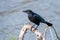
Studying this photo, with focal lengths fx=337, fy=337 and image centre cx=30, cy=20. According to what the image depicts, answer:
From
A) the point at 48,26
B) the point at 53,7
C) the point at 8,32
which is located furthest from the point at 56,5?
the point at 48,26

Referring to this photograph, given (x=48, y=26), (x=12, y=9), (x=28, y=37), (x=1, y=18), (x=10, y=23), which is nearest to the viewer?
(x=48, y=26)

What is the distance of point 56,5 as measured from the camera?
987 centimetres

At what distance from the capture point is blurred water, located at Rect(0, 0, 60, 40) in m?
8.18

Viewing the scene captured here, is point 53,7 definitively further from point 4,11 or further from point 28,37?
point 28,37

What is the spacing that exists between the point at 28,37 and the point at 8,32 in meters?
0.71

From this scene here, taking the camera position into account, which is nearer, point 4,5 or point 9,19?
point 9,19

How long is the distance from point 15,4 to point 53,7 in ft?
4.57

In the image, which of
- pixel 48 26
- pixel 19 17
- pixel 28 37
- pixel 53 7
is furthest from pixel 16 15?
pixel 48 26

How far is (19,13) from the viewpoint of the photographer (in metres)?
9.51

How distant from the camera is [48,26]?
4.27m

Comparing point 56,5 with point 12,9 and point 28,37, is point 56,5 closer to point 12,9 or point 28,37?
point 12,9

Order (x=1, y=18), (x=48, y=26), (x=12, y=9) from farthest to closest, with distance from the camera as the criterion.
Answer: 1. (x=12, y=9)
2. (x=1, y=18)
3. (x=48, y=26)

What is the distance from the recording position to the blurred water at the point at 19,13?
322 inches

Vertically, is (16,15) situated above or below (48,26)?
below
